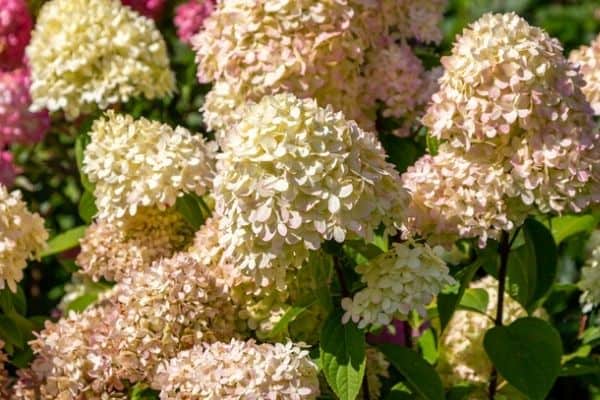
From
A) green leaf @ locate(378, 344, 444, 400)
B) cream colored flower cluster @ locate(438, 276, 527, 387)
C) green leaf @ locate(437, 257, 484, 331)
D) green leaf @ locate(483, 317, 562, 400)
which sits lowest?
cream colored flower cluster @ locate(438, 276, 527, 387)

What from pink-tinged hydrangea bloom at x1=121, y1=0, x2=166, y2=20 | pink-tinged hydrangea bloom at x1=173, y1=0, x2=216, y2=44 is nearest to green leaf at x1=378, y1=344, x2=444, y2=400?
pink-tinged hydrangea bloom at x1=173, y1=0, x2=216, y2=44

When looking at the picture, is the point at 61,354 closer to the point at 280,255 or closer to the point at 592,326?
the point at 280,255

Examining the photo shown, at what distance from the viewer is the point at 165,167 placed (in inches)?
70.3

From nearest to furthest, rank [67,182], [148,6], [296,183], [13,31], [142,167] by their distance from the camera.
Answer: [296,183] < [142,167] < [13,31] < [148,6] < [67,182]

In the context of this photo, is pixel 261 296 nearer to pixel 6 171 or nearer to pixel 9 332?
pixel 9 332

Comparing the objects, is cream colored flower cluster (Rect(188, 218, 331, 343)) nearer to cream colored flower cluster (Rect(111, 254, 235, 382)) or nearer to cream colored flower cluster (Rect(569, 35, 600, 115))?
cream colored flower cluster (Rect(111, 254, 235, 382))

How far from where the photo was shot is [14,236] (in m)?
1.73

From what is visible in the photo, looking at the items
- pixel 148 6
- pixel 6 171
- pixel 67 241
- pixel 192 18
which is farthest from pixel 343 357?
pixel 148 6

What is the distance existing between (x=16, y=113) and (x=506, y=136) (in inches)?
44.5

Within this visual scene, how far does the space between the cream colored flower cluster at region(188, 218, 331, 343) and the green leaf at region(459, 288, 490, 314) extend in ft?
0.95

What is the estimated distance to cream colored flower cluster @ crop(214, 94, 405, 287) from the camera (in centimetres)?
145

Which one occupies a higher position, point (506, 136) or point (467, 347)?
point (506, 136)

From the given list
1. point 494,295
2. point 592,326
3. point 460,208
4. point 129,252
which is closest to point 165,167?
point 129,252

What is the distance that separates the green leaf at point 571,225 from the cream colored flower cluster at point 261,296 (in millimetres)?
495
